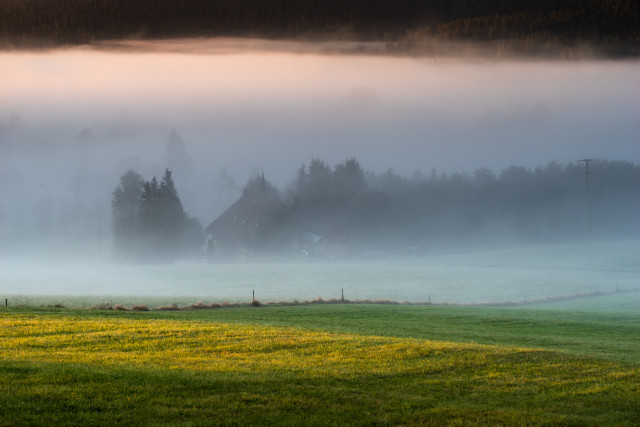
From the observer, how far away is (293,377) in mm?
13406

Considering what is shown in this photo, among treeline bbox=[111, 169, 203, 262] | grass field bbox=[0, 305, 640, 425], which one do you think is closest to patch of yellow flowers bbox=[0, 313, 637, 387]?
grass field bbox=[0, 305, 640, 425]

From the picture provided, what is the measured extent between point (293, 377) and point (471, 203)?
12356 cm

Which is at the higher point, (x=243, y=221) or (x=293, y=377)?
(x=243, y=221)

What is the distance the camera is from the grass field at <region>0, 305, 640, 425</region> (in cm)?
1098

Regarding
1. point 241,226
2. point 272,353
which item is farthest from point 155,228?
point 272,353

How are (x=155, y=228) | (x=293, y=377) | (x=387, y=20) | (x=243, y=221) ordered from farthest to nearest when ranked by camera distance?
(x=243, y=221) < (x=155, y=228) < (x=387, y=20) < (x=293, y=377)

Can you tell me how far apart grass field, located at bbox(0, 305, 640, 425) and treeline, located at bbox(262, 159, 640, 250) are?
9378 cm

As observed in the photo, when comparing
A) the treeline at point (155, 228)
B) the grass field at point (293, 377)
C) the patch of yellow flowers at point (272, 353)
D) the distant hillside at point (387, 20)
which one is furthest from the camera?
the treeline at point (155, 228)

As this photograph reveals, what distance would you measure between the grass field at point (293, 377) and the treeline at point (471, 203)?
93.8 m

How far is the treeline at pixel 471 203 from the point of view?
120625 millimetres

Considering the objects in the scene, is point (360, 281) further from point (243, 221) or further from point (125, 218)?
point (125, 218)

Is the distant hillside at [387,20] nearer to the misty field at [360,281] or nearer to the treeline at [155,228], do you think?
the misty field at [360,281]

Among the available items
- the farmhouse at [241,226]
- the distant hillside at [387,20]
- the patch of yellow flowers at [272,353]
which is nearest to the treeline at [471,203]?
the farmhouse at [241,226]

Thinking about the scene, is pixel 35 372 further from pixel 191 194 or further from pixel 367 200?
pixel 191 194
